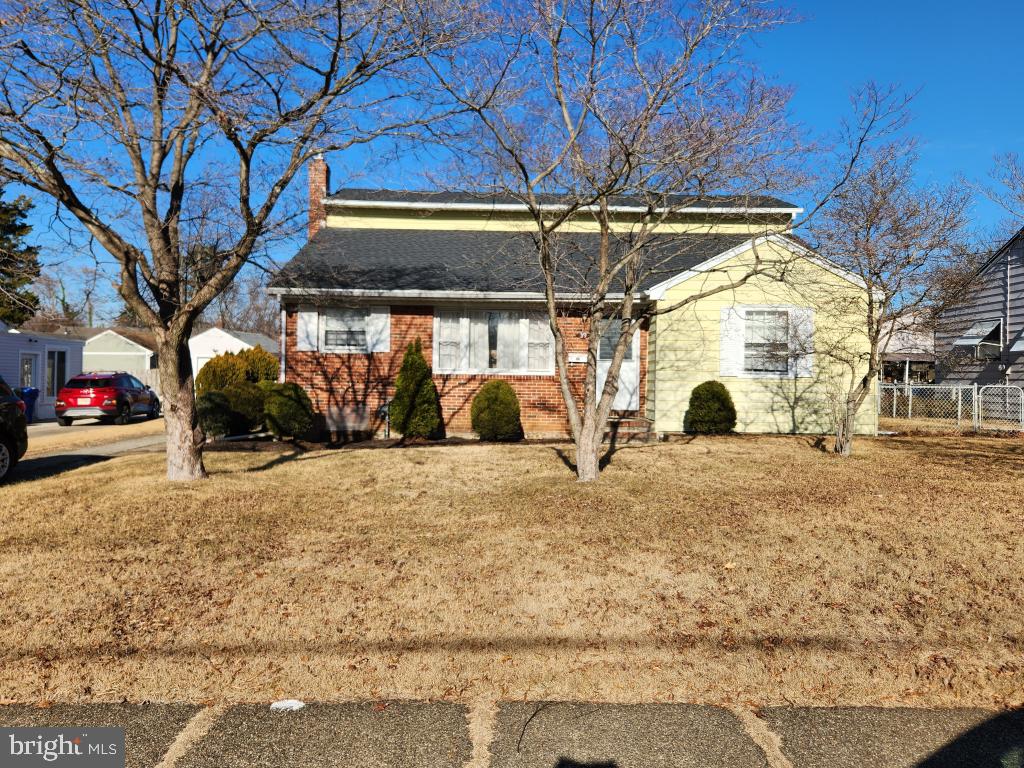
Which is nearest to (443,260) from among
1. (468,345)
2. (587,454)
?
(468,345)

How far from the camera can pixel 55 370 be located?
24.5m

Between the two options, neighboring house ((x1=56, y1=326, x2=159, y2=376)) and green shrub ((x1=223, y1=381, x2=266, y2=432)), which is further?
neighboring house ((x1=56, y1=326, x2=159, y2=376))

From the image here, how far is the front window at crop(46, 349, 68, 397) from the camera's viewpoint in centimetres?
2392

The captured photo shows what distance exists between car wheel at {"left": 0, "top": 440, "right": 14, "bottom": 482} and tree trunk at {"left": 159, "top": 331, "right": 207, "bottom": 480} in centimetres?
287

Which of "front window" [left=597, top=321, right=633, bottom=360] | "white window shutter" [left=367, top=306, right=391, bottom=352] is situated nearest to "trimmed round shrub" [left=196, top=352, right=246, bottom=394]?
"white window shutter" [left=367, top=306, right=391, bottom=352]

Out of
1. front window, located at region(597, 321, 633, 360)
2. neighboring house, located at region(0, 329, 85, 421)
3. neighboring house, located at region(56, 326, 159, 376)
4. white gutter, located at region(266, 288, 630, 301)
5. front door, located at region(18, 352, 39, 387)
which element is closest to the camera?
white gutter, located at region(266, 288, 630, 301)

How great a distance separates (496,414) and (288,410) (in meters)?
3.70

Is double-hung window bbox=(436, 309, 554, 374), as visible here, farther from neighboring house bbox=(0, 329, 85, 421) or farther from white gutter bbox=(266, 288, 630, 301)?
neighboring house bbox=(0, 329, 85, 421)

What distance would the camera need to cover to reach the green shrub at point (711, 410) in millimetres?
12617

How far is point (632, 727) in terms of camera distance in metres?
3.41

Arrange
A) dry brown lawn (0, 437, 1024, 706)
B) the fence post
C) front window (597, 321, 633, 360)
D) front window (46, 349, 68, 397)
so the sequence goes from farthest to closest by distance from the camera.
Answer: front window (46, 349, 68, 397) → the fence post → front window (597, 321, 633, 360) → dry brown lawn (0, 437, 1024, 706)

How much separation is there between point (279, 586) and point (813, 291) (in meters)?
11.3

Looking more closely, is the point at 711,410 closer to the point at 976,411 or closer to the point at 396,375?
the point at 396,375

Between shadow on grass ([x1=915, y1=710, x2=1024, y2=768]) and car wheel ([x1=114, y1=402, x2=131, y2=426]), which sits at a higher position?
car wheel ([x1=114, y1=402, x2=131, y2=426])
